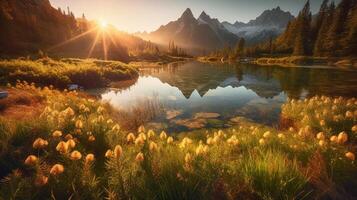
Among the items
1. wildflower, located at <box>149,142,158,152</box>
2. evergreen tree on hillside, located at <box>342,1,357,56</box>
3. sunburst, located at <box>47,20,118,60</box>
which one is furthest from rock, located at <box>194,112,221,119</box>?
evergreen tree on hillside, located at <box>342,1,357,56</box>

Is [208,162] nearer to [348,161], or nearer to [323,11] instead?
[348,161]

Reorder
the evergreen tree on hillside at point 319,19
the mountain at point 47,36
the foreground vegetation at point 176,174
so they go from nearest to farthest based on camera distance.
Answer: the foreground vegetation at point 176,174 → the mountain at point 47,36 → the evergreen tree on hillside at point 319,19

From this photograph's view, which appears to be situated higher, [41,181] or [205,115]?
[41,181]

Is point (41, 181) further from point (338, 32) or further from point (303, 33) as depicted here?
point (303, 33)

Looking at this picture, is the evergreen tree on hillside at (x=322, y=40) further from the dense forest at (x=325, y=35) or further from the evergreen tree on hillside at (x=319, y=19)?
the evergreen tree on hillside at (x=319, y=19)

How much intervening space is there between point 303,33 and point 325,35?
11.9m

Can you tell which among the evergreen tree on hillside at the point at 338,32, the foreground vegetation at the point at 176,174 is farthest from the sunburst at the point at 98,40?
the evergreen tree on hillside at the point at 338,32

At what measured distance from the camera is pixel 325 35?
77750mm

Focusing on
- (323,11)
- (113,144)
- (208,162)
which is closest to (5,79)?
(113,144)

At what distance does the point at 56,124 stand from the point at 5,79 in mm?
14471

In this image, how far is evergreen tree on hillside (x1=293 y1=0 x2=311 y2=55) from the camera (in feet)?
273

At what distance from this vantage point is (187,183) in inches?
131

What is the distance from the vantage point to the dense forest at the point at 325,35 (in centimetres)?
6881

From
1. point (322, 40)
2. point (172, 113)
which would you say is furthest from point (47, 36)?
point (322, 40)
